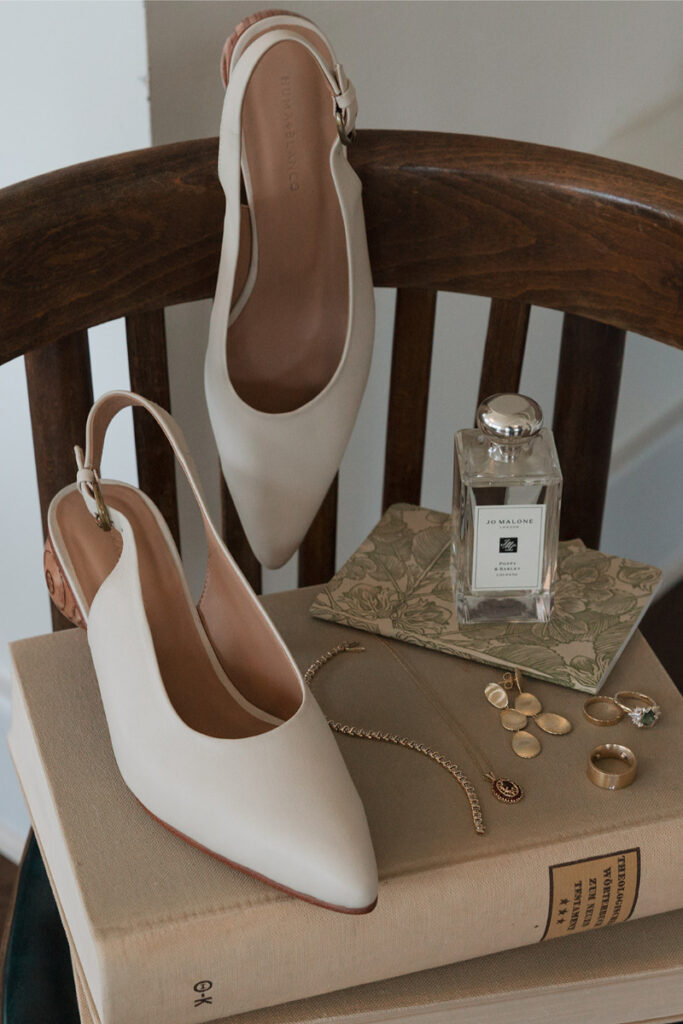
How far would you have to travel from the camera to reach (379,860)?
0.41 meters

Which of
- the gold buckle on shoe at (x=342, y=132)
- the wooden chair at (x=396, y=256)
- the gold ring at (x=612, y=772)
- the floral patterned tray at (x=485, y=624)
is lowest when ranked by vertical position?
the gold ring at (x=612, y=772)

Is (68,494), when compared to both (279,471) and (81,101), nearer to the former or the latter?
(279,471)

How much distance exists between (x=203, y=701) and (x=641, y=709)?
19 cm

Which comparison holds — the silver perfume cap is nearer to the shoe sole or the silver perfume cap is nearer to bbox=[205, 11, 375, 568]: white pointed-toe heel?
bbox=[205, 11, 375, 568]: white pointed-toe heel

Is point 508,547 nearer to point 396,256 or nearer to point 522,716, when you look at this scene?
point 522,716

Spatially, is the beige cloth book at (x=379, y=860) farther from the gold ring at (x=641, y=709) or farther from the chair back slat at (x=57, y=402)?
the chair back slat at (x=57, y=402)

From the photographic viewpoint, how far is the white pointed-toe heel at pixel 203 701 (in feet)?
1.20

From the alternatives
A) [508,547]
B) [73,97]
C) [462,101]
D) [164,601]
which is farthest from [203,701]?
[462,101]

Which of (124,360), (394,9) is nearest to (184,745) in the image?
(124,360)

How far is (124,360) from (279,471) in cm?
28

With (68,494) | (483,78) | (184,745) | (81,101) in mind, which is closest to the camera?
(184,745)

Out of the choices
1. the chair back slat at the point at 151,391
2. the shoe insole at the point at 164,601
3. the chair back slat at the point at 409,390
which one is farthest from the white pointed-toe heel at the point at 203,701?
the chair back slat at the point at 409,390

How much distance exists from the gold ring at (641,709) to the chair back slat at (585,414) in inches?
8.7

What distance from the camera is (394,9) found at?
76cm
